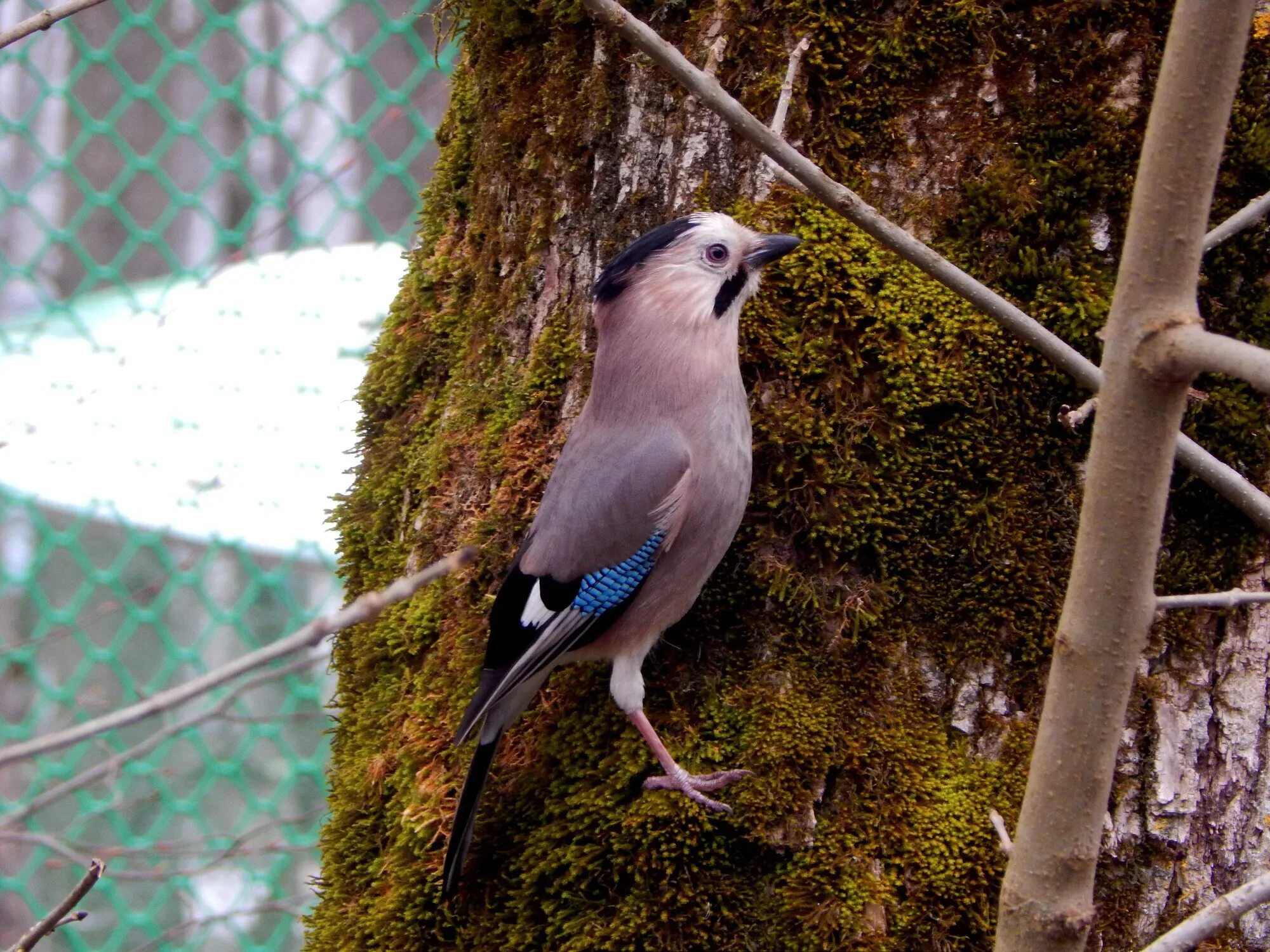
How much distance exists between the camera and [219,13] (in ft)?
21.4

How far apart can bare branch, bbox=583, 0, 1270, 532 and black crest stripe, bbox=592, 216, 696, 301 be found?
22.0 inches

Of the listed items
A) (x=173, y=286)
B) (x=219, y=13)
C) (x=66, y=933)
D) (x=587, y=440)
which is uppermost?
(x=219, y=13)

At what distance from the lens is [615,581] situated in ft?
8.41

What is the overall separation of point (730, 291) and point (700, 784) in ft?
3.06

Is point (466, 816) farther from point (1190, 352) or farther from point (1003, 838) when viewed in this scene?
point (1190, 352)

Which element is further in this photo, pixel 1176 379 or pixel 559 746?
pixel 559 746

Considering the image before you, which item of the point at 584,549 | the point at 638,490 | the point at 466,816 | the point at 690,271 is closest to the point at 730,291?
the point at 690,271

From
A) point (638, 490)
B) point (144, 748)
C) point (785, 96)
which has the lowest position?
point (144, 748)

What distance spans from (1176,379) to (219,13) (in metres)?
6.11

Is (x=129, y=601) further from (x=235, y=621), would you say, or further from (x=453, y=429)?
(x=453, y=429)

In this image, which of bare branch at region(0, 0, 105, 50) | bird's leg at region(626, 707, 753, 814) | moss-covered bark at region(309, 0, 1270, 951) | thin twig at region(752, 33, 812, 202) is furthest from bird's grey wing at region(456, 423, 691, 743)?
bare branch at region(0, 0, 105, 50)

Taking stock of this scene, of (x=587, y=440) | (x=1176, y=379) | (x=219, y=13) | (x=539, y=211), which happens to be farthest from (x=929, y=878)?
(x=219, y=13)

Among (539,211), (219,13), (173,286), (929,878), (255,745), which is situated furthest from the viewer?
(219,13)

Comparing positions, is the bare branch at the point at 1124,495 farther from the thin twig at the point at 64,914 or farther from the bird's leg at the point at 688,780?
the thin twig at the point at 64,914
